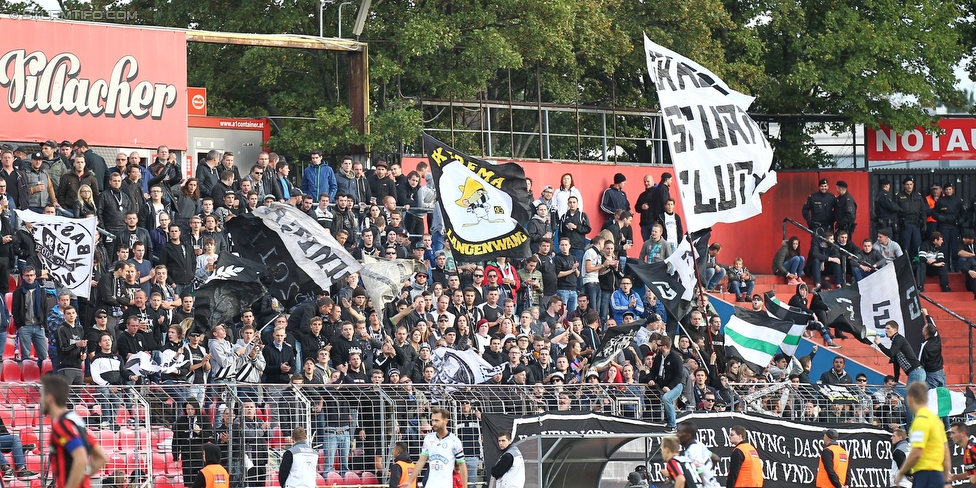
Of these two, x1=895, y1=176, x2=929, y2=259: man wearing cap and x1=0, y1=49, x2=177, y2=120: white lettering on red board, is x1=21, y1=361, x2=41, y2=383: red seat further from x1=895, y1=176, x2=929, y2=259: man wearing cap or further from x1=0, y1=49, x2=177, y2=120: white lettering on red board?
x1=895, y1=176, x2=929, y2=259: man wearing cap

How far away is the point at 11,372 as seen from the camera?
2020 centimetres

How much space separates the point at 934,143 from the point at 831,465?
20047mm

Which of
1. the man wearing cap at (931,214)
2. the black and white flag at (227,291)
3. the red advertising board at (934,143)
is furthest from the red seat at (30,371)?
the red advertising board at (934,143)

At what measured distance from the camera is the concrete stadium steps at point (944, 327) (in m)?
30.9

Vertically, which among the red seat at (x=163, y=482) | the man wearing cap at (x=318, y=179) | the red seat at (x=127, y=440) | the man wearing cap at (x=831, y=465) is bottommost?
the man wearing cap at (x=831, y=465)

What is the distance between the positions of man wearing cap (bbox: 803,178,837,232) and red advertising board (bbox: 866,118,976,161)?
4.76m

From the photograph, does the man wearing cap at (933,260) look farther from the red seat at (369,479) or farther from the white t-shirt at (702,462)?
the red seat at (369,479)

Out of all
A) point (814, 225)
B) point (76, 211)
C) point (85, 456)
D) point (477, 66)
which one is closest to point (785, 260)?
point (814, 225)

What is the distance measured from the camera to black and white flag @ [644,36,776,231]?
71.2ft

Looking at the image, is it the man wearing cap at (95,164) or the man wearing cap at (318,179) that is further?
the man wearing cap at (318,179)

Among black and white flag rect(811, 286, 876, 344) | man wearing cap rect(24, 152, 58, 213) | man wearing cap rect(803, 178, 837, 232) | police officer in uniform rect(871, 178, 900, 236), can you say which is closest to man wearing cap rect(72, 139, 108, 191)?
man wearing cap rect(24, 152, 58, 213)

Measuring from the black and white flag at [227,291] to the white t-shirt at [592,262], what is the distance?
711 centimetres

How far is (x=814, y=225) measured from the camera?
33.2m

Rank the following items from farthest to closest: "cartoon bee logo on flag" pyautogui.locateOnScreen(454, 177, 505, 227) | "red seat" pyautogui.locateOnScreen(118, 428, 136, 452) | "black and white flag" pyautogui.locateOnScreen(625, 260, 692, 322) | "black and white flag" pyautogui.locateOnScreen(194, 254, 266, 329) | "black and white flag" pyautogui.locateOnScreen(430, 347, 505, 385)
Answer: "black and white flag" pyautogui.locateOnScreen(625, 260, 692, 322) < "cartoon bee logo on flag" pyautogui.locateOnScreen(454, 177, 505, 227) < "black and white flag" pyautogui.locateOnScreen(194, 254, 266, 329) < "black and white flag" pyautogui.locateOnScreen(430, 347, 505, 385) < "red seat" pyautogui.locateOnScreen(118, 428, 136, 452)
